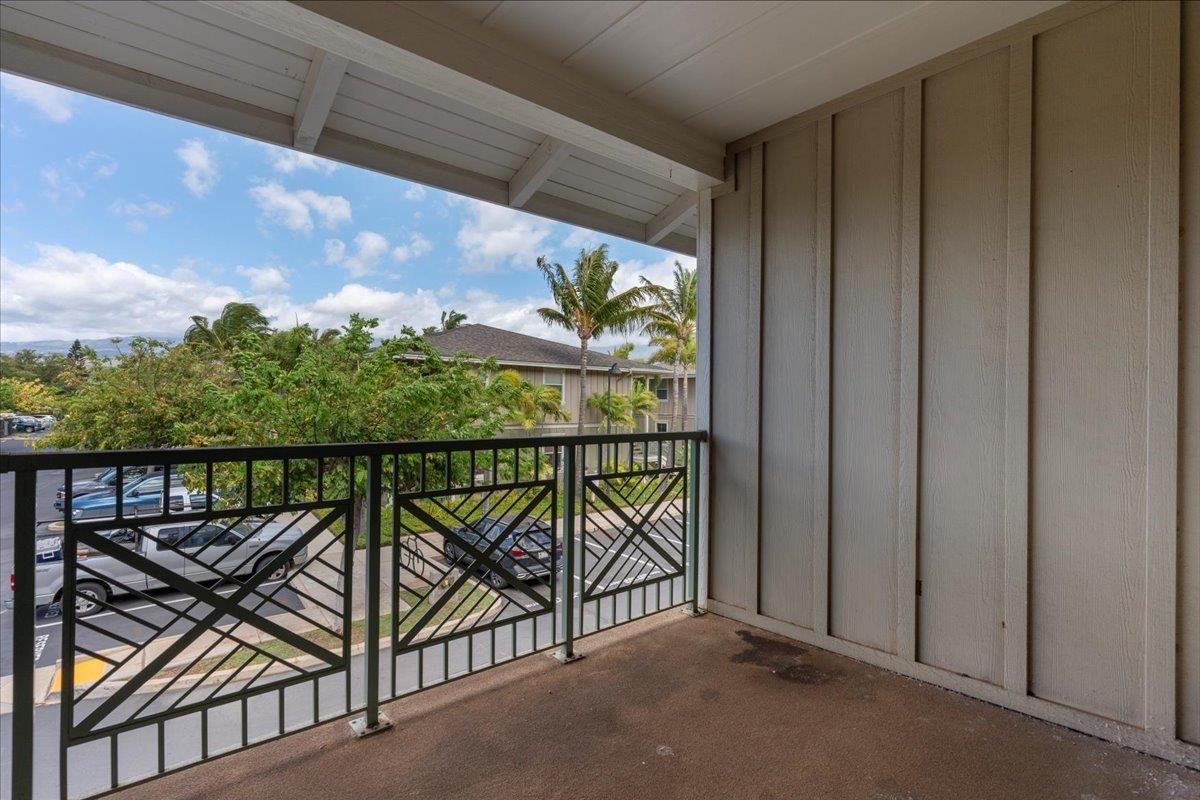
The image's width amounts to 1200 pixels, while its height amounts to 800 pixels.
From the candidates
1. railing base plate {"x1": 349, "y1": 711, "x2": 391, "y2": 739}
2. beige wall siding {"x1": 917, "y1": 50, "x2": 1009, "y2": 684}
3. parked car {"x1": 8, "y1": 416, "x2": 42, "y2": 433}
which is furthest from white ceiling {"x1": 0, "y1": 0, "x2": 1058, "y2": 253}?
parked car {"x1": 8, "y1": 416, "x2": 42, "y2": 433}

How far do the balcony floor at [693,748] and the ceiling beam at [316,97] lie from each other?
7.74 ft

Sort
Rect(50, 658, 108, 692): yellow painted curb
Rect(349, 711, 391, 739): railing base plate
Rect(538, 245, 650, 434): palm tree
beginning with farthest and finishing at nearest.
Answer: Rect(538, 245, 650, 434): palm tree, Rect(50, 658, 108, 692): yellow painted curb, Rect(349, 711, 391, 739): railing base plate

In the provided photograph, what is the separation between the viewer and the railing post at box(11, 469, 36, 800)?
1.25 m

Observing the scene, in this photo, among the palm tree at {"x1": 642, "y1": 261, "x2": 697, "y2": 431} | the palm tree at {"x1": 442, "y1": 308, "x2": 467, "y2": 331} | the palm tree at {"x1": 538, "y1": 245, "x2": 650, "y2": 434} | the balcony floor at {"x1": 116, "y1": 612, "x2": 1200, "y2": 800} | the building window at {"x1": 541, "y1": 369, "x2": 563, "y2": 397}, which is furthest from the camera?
the palm tree at {"x1": 442, "y1": 308, "x2": 467, "y2": 331}

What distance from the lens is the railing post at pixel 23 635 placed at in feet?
4.09

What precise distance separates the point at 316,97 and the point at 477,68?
2.70ft

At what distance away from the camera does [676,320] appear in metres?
18.8

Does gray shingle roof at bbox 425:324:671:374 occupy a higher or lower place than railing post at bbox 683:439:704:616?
higher

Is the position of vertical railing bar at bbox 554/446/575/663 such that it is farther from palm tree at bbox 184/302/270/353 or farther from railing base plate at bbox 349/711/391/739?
palm tree at bbox 184/302/270/353

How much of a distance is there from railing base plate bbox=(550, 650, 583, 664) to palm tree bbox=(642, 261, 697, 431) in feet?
51.8

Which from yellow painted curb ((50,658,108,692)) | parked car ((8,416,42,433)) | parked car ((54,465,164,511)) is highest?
parked car ((54,465,164,511))

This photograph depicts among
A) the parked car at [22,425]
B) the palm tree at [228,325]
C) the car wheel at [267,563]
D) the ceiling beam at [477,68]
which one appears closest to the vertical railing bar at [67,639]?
the car wheel at [267,563]

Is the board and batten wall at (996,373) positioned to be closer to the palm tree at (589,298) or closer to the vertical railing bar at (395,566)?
the vertical railing bar at (395,566)

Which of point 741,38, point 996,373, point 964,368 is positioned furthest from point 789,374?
point 741,38
